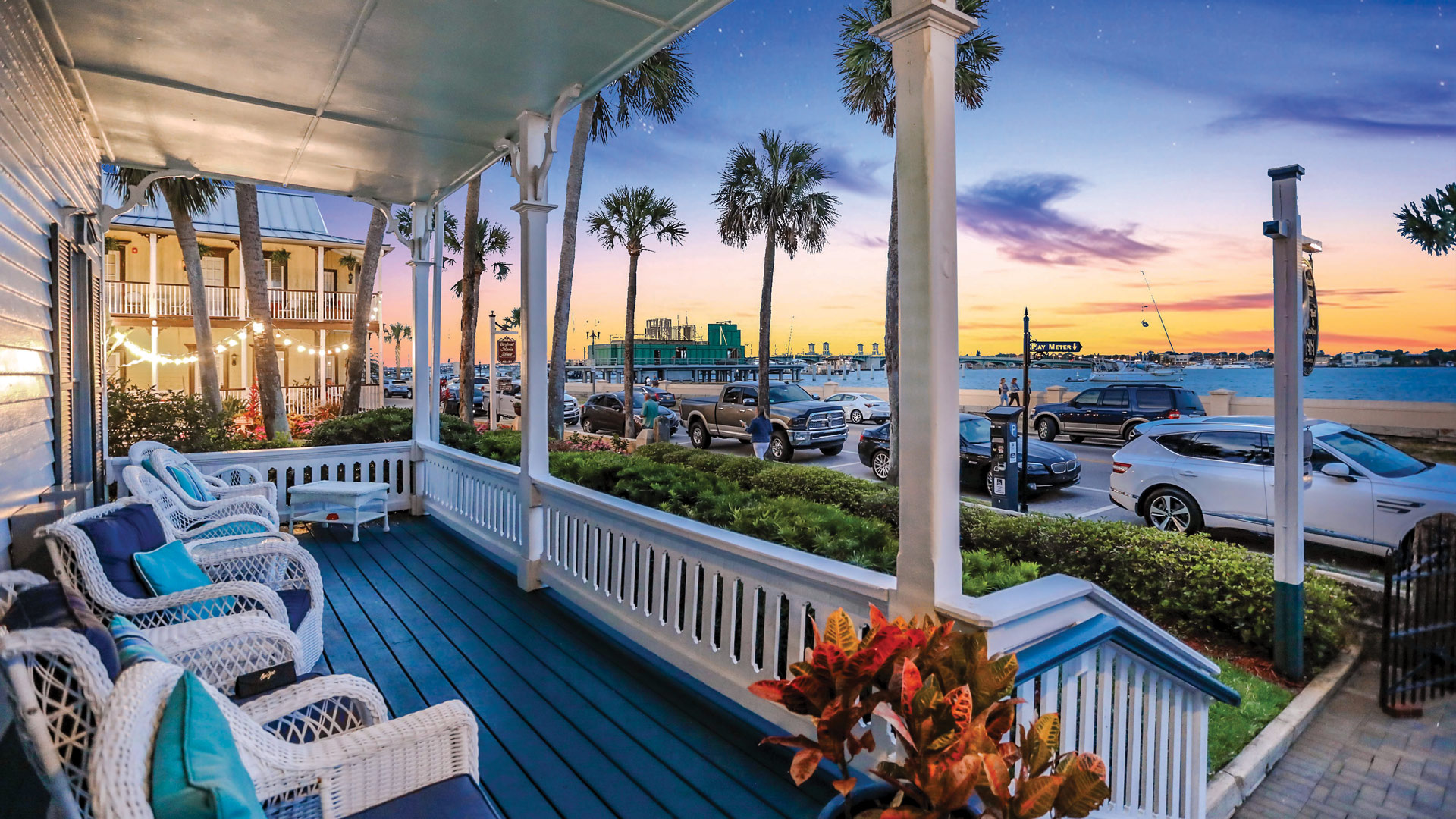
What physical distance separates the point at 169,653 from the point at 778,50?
808 inches

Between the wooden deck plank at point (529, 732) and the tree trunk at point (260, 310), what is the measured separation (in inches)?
256

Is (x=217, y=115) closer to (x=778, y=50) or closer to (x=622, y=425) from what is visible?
(x=622, y=425)

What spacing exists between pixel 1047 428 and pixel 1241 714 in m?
15.5

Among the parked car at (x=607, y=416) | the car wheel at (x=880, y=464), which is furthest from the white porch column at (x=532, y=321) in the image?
the parked car at (x=607, y=416)

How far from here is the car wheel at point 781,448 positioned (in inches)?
587

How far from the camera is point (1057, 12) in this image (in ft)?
37.6

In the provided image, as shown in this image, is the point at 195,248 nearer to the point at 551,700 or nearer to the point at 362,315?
the point at 362,315

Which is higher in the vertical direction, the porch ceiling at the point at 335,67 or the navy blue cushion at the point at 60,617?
the porch ceiling at the point at 335,67

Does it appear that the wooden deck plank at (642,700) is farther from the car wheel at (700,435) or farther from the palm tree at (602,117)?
the car wheel at (700,435)

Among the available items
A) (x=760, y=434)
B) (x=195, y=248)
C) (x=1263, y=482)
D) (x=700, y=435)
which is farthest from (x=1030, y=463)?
(x=195, y=248)

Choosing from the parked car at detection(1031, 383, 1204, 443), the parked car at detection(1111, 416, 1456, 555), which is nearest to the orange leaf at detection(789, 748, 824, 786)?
the parked car at detection(1111, 416, 1456, 555)

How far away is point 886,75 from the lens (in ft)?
39.8

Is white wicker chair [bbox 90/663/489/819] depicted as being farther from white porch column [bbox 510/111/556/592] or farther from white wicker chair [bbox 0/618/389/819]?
white porch column [bbox 510/111/556/592]

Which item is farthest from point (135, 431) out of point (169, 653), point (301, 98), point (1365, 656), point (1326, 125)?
point (1326, 125)
